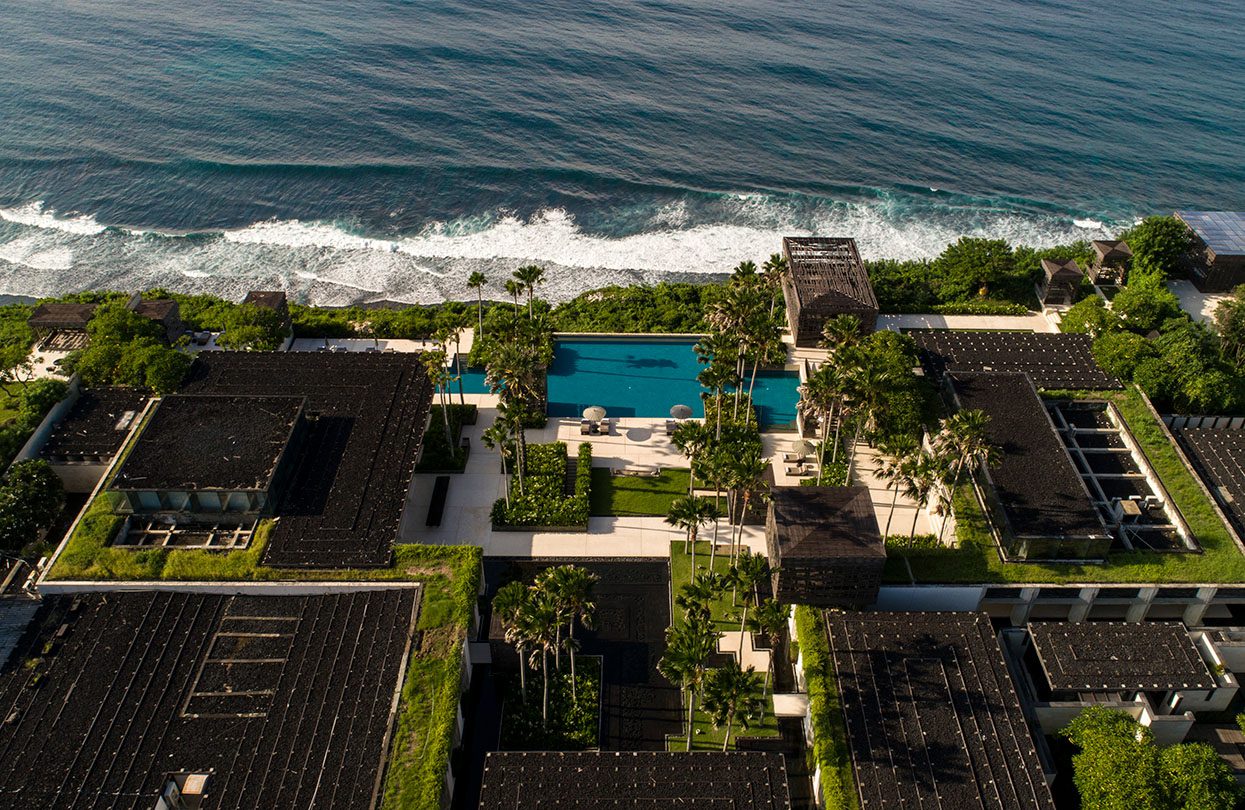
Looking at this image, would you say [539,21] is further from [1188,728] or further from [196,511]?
[1188,728]

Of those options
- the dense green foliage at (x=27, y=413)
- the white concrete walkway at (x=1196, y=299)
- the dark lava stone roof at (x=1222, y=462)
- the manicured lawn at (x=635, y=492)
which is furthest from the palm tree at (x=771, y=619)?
the white concrete walkway at (x=1196, y=299)

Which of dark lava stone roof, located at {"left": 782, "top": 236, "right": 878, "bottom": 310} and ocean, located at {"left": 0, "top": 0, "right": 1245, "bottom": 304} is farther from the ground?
ocean, located at {"left": 0, "top": 0, "right": 1245, "bottom": 304}

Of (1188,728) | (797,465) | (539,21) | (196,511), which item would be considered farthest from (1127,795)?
(539,21)

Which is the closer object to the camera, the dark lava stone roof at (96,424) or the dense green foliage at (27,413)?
the dense green foliage at (27,413)

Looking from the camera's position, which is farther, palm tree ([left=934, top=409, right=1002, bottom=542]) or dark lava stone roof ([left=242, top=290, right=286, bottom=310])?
dark lava stone roof ([left=242, top=290, right=286, bottom=310])

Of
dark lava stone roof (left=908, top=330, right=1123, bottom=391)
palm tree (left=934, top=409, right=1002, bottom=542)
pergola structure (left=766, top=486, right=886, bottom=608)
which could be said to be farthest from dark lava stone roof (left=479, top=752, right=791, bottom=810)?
dark lava stone roof (left=908, top=330, right=1123, bottom=391)

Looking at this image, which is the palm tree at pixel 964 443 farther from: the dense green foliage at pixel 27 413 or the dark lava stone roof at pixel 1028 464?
the dense green foliage at pixel 27 413

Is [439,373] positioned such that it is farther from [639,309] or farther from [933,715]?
[933,715]

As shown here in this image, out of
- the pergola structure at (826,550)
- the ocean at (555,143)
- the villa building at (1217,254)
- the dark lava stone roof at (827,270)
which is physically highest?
the ocean at (555,143)

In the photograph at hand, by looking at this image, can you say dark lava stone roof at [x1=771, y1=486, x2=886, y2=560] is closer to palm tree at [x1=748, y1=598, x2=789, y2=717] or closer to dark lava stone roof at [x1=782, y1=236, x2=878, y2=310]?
palm tree at [x1=748, y1=598, x2=789, y2=717]
